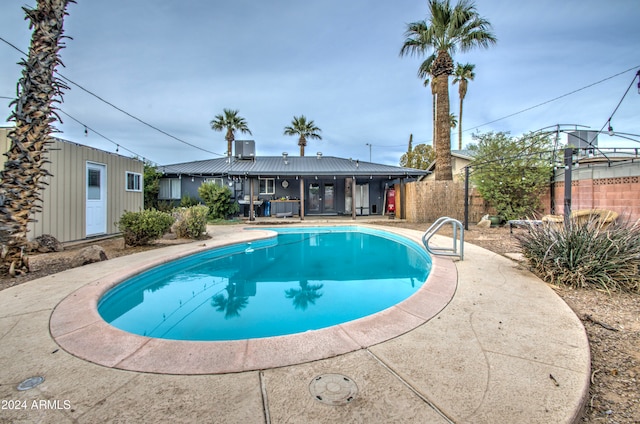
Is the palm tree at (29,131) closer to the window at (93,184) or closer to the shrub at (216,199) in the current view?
the window at (93,184)

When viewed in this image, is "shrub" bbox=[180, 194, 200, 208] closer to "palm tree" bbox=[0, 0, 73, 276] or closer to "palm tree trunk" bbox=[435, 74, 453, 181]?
"palm tree" bbox=[0, 0, 73, 276]

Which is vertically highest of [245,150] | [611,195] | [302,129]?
[302,129]

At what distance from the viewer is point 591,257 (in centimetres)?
429

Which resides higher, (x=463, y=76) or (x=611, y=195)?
(x=463, y=76)

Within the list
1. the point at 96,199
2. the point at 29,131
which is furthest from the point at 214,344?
the point at 96,199

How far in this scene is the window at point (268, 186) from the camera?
1775 centimetres

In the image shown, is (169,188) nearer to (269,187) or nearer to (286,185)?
(269,187)

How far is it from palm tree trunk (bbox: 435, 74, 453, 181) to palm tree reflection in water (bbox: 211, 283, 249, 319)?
11.6 metres

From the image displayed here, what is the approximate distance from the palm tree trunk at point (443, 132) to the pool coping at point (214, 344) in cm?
1135

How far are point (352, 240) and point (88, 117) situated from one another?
1424 cm

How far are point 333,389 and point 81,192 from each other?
393 inches

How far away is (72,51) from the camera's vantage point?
33.9 ft

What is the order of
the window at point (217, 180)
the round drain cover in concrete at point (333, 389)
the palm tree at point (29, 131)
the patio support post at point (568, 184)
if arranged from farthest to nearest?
the window at point (217, 180) → the patio support post at point (568, 184) → the palm tree at point (29, 131) → the round drain cover in concrete at point (333, 389)

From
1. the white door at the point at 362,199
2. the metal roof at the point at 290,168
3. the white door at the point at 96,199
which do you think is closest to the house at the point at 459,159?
the metal roof at the point at 290,168
